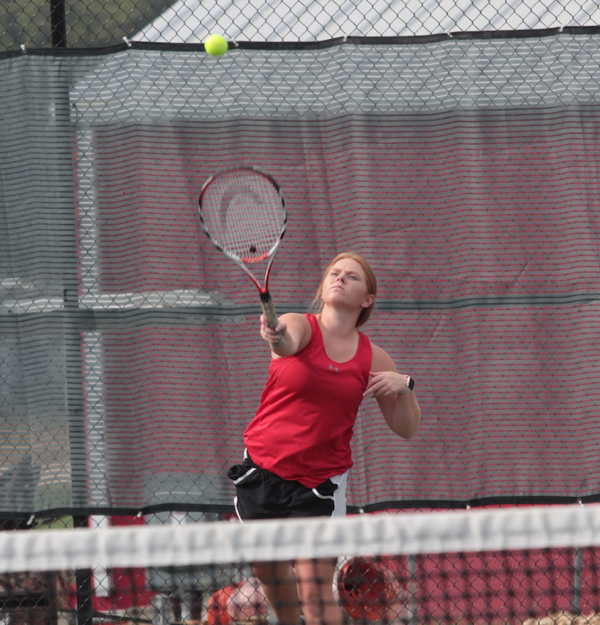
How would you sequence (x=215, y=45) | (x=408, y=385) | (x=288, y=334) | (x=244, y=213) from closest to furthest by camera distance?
(x=288, y=334)
(x=408, y=385)
(x=244, y=213)
(x=215, y=45)

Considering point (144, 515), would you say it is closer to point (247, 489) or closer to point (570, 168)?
point (247, 489)

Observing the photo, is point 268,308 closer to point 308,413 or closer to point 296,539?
point 308,413

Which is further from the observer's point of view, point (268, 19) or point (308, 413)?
point (268, 19)

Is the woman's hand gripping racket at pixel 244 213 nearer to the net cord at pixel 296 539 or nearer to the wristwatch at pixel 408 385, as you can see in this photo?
the wristwatch at pixel 408 385

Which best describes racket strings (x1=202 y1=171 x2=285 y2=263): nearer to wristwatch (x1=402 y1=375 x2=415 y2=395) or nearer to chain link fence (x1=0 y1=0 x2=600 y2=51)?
wristwatch (x1=402 y1=375 x2=415 y2=395)

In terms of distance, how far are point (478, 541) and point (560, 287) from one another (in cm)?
164

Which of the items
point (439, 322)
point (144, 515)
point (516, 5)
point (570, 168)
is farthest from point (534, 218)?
point (144, 515)

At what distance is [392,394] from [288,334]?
0.43 metres

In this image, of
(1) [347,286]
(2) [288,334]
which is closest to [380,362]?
(1) [347,286]

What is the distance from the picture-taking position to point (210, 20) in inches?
116

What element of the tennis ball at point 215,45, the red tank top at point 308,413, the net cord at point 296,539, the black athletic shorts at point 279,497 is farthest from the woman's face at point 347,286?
the tennis ball at point 215,45

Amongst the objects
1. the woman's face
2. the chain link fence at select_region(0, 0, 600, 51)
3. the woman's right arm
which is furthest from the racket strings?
the chain link fence at select_region(0, 0, 600, 51)

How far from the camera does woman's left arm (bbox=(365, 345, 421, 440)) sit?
2143 millimetres

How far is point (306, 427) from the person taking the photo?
2.10 m
